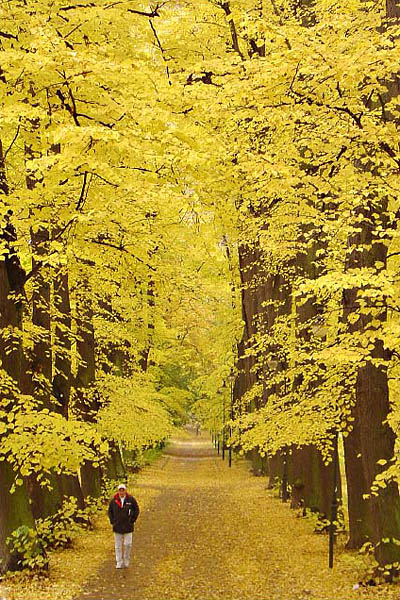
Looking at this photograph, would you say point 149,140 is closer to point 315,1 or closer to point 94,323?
point 315,1

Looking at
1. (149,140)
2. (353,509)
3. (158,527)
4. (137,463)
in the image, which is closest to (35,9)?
(149,140)

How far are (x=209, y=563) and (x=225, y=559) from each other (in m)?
0.56

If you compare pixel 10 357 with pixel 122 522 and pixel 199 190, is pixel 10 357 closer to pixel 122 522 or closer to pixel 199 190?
pixel 122 522

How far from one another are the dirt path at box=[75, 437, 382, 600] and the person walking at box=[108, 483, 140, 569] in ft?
0.98

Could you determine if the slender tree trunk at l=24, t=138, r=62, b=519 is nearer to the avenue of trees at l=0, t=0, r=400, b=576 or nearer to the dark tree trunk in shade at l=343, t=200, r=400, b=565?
the avenue of trees at l=0, t=0, r=400, b=576

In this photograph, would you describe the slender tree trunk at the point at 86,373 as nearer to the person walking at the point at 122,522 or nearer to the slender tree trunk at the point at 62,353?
the slender tree trunk at the point at 62,353

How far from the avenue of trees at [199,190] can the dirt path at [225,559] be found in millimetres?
1135

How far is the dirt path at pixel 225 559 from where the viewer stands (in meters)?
11.4

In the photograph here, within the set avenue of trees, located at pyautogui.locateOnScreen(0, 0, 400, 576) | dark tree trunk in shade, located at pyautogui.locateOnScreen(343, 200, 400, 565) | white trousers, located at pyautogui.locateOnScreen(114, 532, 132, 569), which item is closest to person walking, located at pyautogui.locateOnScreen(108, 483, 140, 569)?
white trousers, located at pyautogui.locateOnScreen(114, 532, 132, 569)

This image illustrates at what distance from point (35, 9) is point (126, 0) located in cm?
150

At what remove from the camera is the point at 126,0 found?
1105 cm

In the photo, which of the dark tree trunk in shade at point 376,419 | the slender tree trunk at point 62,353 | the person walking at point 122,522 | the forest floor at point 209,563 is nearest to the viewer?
the dark tree trunk in shade at point 376,419

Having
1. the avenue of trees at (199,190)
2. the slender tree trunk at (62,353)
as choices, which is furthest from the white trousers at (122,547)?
the slender tree trunk at (62,353)

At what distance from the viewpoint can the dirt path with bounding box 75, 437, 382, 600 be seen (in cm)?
1139
